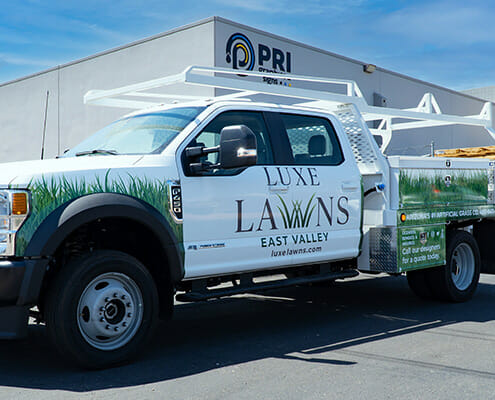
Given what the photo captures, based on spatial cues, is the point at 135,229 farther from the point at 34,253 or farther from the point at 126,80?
the point at 126,80

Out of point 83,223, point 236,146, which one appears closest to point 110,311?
point 83,223

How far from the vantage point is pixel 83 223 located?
4.34 m

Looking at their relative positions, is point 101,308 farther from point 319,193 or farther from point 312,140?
point 312,140

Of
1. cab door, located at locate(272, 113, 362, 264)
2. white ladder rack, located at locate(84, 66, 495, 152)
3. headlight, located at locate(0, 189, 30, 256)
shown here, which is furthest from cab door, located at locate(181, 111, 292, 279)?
headlight, located at locate(0, 189, 30, 256)

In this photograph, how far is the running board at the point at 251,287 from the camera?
499 centimetres

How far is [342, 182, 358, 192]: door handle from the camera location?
6.11 m

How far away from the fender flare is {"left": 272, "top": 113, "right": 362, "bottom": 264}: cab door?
1250 mm

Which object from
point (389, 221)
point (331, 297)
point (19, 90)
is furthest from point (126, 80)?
point (389, 221)

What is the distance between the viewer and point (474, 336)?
5715 mm

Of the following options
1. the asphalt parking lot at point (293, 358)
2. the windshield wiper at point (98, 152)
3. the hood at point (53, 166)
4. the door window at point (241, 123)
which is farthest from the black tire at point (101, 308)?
the door window at point (241, 123)

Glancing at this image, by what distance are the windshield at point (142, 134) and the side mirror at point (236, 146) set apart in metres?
0.58

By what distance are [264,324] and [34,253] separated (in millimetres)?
2831

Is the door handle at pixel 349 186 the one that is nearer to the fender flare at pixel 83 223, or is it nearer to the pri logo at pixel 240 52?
the fender flare at pixel 83 223

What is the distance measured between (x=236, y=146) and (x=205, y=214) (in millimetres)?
655
